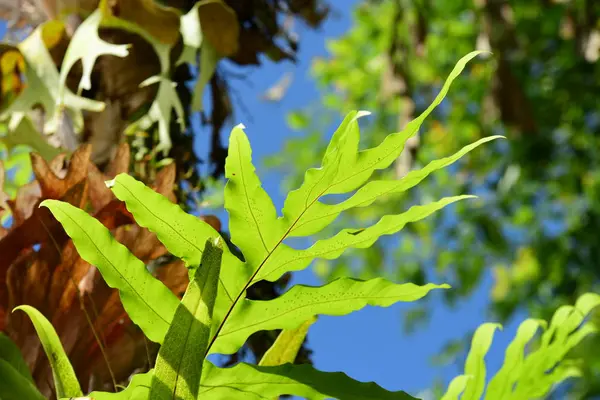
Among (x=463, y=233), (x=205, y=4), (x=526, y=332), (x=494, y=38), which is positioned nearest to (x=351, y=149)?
(x=526, y=332)

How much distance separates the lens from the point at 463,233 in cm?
377

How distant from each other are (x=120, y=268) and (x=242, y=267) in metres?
0.05

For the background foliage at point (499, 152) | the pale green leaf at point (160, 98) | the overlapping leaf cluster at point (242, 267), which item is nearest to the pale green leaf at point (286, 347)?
the overlapping leaf cluster at point (242, 267)

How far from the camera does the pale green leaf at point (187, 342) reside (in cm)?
29

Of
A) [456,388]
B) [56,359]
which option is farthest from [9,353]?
[456,388]

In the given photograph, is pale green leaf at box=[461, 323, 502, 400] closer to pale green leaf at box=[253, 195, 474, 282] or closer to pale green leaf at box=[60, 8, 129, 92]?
pale green leaf at box=[253, 195, 474, 282]

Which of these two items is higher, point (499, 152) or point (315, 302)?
point (315, 302)

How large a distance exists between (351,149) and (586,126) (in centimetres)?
359

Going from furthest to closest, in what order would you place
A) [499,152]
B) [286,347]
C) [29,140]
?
[499,152], [29,140], [286,347]

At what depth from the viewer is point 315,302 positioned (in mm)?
326

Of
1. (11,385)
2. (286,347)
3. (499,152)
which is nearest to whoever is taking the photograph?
(11,385)

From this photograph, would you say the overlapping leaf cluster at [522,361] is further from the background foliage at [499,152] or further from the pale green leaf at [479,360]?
the background foliage at [499,152]

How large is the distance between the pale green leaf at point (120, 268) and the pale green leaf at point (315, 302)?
31 millimetres

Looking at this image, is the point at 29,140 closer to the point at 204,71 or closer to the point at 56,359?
the point at 204,71
